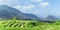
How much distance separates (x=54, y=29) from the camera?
630ft

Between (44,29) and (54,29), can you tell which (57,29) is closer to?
(54,29)

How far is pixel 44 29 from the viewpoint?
194 meters

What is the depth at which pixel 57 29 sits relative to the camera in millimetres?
191750

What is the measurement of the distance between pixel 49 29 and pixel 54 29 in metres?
6.30

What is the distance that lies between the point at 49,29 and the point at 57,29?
985cm

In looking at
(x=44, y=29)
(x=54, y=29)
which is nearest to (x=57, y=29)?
(x=54, y=29)

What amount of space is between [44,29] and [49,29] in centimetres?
623

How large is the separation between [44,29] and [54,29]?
40.5ft

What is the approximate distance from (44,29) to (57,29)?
52.4 ft
